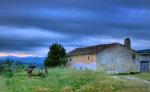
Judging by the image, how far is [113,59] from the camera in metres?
55.9

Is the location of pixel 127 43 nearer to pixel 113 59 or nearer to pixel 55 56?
pixel 113 59

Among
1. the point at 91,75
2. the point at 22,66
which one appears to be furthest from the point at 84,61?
the point at 91,75

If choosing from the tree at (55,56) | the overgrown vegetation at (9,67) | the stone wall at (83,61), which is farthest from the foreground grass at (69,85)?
the tree at (55,56)

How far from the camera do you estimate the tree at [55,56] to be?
56875 mm

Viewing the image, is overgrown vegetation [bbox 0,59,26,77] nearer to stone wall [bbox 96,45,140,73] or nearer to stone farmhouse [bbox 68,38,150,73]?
stone farmhouse [bbox 68,38,150,73]

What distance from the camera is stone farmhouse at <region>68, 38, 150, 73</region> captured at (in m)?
54.6

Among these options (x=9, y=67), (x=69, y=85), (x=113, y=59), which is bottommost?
(x=69, y=85)

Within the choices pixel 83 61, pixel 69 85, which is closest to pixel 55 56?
pixel 83 61

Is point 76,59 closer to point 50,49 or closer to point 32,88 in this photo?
point 50,49

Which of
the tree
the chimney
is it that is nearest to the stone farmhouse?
the chimney

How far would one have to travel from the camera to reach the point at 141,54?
59.9 m

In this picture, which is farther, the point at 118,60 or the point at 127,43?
the point at 127,43

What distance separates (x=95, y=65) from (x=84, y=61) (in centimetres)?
413

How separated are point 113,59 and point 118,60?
1137mm
